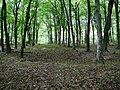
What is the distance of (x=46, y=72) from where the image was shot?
9.96 m

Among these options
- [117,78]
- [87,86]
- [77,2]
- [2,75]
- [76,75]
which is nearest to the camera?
[87,86]

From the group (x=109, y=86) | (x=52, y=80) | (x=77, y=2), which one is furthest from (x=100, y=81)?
(x=77, y=2)

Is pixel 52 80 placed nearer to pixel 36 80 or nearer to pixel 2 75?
pixel 36 80

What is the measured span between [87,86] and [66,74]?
182 cm

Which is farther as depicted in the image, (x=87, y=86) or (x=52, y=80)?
(x=52, y=80)

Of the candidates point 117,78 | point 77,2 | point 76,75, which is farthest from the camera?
point 77,2

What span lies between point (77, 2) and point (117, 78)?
27463 mm

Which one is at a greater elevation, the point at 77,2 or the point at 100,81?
the point at 77,2

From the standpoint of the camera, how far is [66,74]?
368 inches

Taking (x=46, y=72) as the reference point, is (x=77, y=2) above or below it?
above

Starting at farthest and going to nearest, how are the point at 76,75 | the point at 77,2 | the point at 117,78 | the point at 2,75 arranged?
the point at 77,2 → the point at 2,75 → the point at 76,75 → the point at 117,78

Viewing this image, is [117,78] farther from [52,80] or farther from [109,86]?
[52,80]

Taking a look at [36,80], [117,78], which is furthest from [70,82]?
[117,78]

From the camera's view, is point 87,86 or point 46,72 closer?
point 87,86
